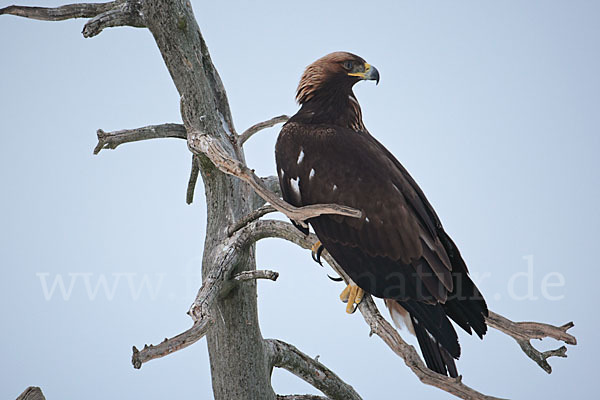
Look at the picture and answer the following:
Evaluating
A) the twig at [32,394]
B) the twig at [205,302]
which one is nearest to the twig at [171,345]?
the twig at [205,302]

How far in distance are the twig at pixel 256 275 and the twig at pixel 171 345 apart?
12.7 inches

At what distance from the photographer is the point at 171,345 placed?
214 centimetres

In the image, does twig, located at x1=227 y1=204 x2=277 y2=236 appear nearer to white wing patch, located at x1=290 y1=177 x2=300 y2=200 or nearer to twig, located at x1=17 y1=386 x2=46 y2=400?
white wing patch, located at x1=290 y1=177 x2=300 y2=200

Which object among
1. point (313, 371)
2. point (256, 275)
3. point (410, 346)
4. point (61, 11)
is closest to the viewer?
point (410, 346)

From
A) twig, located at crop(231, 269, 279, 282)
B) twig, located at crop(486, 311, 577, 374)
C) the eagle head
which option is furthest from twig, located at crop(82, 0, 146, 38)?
twig, located at crop(486, 311, 577, 374)

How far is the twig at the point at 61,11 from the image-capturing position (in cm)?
295

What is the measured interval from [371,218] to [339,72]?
2.03ft

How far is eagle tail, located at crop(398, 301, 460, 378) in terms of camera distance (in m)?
2.30

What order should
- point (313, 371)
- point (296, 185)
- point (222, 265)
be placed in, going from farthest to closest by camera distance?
point (313, 371)
point (222, 265)
point (296, 185)

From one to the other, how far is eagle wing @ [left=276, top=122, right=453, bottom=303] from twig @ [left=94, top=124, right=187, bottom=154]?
32.1 inches

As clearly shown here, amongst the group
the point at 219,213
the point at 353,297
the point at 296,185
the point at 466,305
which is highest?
the point at 219,213

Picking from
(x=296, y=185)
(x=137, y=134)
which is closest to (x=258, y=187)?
(x=296, y=185)

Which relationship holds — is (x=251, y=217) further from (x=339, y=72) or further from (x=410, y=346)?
(x=410, y=346)

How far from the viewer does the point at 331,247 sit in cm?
238
